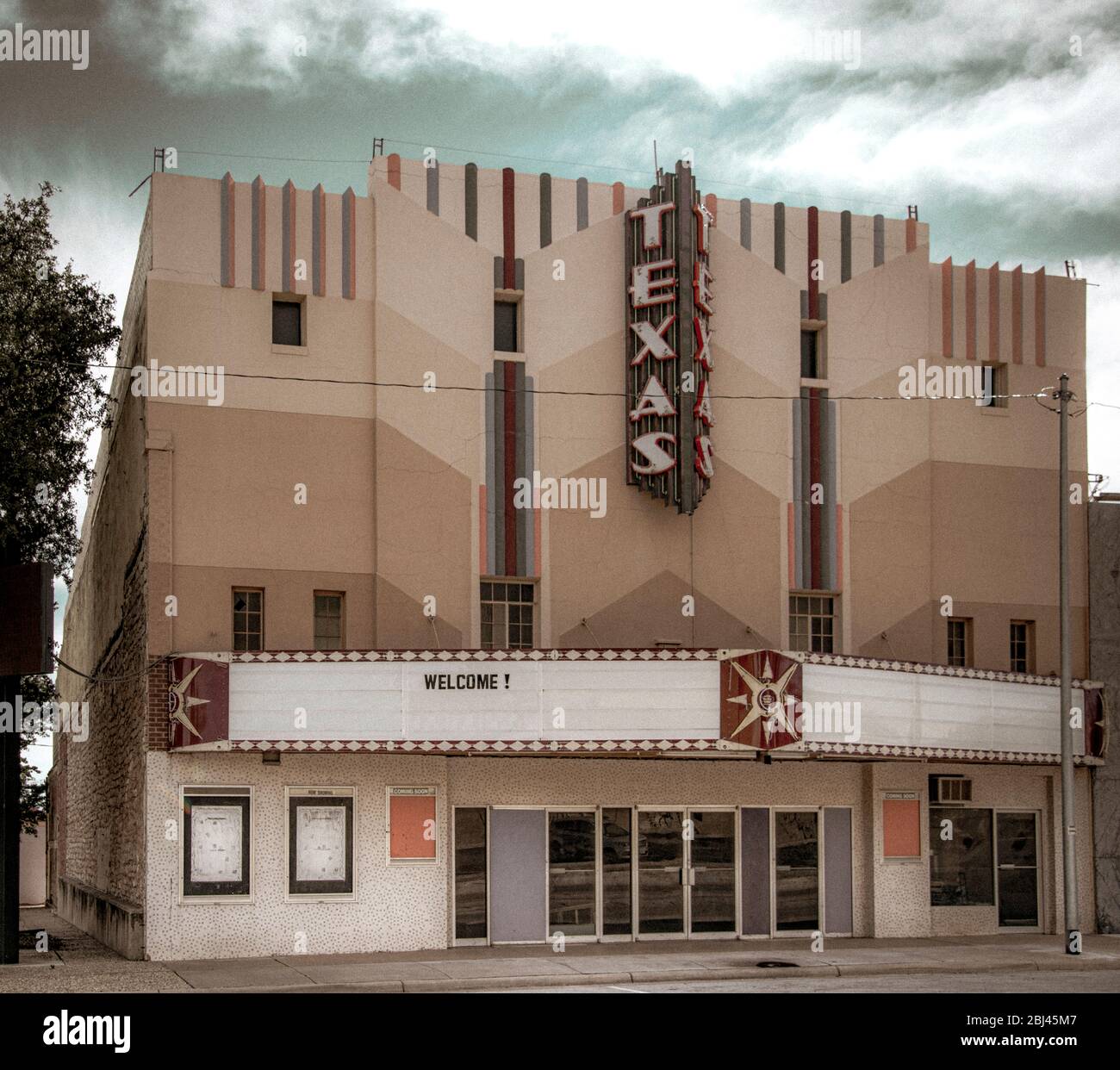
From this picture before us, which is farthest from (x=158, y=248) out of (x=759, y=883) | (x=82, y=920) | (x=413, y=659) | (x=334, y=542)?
(x=82, y=920)

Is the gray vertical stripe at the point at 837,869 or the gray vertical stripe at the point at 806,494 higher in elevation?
the gray vertical stripe at the point at 806,494

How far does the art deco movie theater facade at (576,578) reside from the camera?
2655 cm

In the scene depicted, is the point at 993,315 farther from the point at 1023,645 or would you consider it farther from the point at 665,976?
the point at 665,976

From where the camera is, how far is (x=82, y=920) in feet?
124

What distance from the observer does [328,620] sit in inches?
1102

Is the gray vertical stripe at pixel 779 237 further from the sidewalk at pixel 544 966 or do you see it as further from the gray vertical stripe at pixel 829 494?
the sidewalk at pixel 544 966

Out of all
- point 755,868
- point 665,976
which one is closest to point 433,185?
point 755,868

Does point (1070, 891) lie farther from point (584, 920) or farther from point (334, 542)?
Result: point (334, 542)

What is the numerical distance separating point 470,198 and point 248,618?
8.70 meters

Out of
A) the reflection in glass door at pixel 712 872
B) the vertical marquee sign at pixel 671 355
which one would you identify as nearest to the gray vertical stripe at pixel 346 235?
the vertical marquee sign at pixel 671 355

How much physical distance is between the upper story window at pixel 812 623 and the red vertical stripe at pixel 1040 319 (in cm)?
699

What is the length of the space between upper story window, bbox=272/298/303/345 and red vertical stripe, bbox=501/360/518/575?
381 cm

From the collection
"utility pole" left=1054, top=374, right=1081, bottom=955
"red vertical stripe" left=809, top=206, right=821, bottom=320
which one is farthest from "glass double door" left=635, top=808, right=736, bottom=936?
"red vertical stripe" left=809, top=206, right=821, bottom=320
